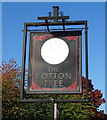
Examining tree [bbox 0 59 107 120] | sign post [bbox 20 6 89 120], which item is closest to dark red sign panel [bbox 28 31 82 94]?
sign post [bbox 20 6 89 120]

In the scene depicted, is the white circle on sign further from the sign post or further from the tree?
the tree

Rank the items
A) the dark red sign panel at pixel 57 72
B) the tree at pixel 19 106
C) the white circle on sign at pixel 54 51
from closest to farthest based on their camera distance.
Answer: the dark red sign panel at pixel 57 72
the white circle on sign at pixel 54 51
the tree at pixel 19 106

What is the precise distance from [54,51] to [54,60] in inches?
10.5

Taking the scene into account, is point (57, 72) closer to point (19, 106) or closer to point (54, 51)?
point (54, 51)

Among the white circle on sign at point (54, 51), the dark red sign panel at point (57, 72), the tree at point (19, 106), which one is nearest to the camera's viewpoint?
the dark red sign panel at point (57, 72)

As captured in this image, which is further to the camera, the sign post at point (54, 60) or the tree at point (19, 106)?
the tree at point (19, 106)

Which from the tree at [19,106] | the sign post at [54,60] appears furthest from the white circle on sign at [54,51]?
the tree at [19,106]

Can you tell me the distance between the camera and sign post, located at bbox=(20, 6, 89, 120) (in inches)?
241

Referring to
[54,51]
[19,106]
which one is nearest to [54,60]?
[54,51]

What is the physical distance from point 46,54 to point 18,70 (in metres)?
19.9

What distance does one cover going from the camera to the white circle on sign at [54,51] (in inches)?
250

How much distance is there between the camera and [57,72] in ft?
20.3

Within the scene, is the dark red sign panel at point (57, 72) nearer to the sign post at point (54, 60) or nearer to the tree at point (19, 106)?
the sign post at point (54, 60)

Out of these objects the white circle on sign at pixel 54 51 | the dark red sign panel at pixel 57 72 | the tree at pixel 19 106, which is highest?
the white circle on sign at pixel 54 51
